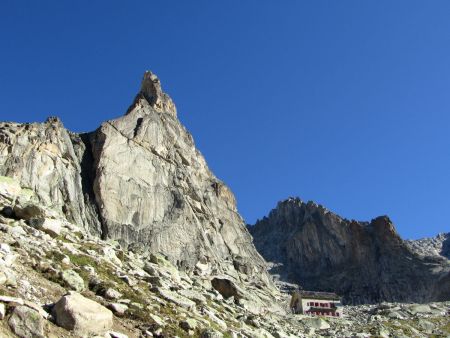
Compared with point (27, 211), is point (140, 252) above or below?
above

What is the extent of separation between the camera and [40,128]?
97312mm

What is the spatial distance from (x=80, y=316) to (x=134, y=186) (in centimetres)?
9101

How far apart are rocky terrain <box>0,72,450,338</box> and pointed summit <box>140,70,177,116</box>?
546 mm

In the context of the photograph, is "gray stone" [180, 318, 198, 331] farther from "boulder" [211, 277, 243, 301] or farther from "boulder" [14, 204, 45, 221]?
"boulder" [211, 277, 243, 301]

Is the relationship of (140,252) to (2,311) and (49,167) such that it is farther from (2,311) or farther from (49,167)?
(2,311)

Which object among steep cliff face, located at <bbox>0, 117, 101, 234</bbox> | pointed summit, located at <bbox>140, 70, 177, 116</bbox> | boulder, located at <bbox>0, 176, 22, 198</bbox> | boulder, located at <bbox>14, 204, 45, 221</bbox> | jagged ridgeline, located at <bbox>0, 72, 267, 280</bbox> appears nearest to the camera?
boulder, located at <bbox>14, 204, 45, 221</bbox>

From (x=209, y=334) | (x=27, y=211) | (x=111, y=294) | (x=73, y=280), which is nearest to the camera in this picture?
(x=73, y=280)

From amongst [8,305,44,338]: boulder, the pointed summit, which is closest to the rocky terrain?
[8,305,44,338]: boulder

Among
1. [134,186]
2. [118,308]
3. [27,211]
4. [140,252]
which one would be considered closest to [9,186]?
[27,211]

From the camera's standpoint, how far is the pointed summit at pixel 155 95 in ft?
526

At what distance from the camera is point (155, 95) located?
163625 mm

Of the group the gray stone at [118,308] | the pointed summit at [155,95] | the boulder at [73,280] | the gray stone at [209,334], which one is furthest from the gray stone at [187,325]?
the pointed summit at [155,95]

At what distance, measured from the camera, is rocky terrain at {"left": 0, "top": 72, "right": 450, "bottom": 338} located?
20734 mm

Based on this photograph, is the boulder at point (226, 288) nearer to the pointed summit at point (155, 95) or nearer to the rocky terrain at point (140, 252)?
the rocky terrain at point (140, 252)
